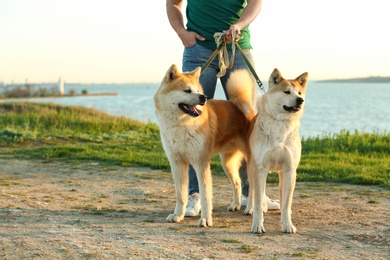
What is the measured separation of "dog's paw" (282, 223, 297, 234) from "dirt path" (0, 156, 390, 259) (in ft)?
0.18

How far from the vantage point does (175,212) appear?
213 inches

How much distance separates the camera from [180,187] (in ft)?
17.7

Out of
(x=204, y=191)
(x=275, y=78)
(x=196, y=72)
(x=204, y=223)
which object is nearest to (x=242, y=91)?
(x=196, y=72)

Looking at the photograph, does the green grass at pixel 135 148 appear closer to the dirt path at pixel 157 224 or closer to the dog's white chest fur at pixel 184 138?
the dirt path at pixel 157 224

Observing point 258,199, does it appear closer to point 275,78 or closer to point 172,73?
point 275,78

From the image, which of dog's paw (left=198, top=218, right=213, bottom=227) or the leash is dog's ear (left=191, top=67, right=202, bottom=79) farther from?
dog's paw (left=198, top=218, right=213, bottom=227)

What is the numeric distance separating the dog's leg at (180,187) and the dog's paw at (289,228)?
104cm

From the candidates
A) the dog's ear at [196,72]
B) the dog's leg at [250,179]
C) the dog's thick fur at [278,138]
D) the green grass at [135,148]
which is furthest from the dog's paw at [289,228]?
the green grass at [135,148]

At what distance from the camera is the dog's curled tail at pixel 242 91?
18.6ft

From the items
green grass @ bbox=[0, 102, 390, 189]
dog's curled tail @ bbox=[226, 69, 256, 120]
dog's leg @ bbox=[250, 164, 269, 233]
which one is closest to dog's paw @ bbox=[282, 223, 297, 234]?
dog's leg @ bbox=[250, 164, 269, 233]

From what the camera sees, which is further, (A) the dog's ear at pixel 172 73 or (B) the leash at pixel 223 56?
(B) the leash at pixel 223 56

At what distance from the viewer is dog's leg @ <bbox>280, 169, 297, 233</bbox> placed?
4.90 meters

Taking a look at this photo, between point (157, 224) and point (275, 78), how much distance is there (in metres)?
1.73

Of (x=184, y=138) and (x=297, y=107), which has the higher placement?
(x=297, y=107)
